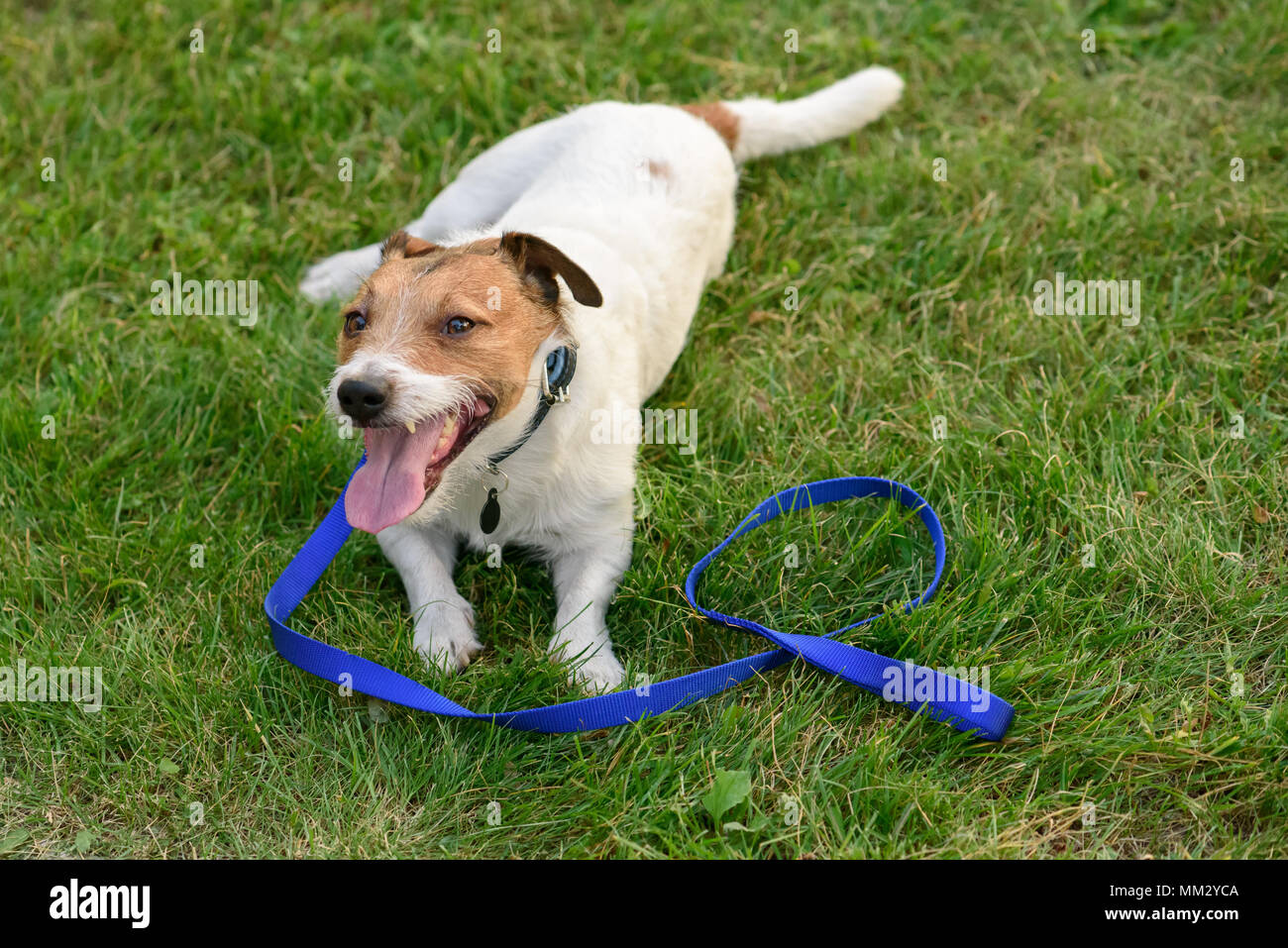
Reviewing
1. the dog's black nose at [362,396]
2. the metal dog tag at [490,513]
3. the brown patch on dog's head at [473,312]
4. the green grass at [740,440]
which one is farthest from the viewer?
the metal dog tag at [490,513]

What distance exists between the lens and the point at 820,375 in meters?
4.68

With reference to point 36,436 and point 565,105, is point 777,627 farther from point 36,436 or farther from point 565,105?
point 565,105

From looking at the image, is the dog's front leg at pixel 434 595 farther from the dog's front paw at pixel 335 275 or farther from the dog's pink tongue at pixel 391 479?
the dog's front paw at pixel 335 275

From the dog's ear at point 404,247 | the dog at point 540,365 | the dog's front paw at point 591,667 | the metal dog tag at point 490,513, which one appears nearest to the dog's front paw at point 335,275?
the dog at point 540,365

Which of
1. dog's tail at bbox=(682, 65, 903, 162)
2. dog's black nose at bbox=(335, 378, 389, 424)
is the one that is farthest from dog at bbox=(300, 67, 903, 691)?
dog's tail at bbox=(682, 65, 903, 162)

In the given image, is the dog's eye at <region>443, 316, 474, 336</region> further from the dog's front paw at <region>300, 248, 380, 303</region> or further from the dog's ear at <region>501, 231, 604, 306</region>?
the dog's front paw at <region>300, 248, 380, 303</region>

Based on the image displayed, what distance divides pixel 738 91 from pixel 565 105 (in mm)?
932

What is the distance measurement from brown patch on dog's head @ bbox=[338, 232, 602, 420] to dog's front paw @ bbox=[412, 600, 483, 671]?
717 millimetres

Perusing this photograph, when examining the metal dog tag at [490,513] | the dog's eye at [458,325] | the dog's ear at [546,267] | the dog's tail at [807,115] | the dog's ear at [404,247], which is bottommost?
the metal dog tag at [490,513]

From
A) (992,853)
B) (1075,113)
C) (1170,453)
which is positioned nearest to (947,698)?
(992,853)

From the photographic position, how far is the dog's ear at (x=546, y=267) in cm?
343

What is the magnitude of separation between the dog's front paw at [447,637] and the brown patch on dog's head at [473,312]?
0.72 metres

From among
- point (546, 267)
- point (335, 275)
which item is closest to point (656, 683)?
point (546, 267)

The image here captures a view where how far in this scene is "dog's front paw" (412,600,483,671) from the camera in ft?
11.7
